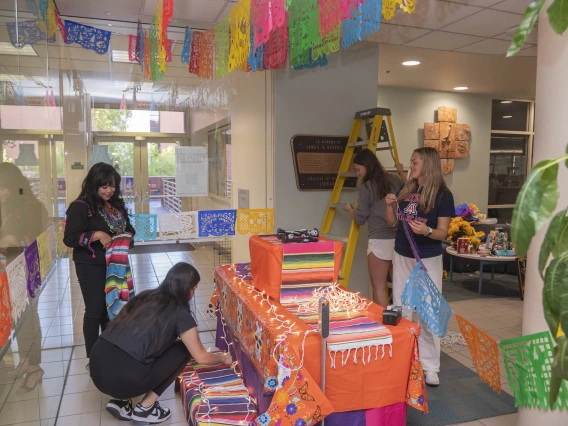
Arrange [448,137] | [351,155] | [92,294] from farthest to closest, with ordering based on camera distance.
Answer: [448,137] → [351,155] → [92,294]

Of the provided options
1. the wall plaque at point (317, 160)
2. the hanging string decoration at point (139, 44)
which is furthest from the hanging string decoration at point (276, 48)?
the hanging string decoration at point (139, 44)

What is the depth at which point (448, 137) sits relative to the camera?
8086 mm

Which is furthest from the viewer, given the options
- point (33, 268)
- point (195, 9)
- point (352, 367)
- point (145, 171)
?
point (145, 171)

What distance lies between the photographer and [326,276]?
2582mm

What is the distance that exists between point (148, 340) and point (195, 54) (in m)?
2.50

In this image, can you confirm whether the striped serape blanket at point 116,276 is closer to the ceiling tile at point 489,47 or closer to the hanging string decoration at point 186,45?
the hanging string decoration at point 186,45

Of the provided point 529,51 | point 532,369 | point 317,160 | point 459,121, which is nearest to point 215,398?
point 532,369

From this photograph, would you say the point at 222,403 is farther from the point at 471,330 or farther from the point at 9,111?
the point at 9,111

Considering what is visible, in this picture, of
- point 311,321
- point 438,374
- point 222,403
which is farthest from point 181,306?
point 438,374

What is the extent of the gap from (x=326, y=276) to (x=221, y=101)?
7.92 ft

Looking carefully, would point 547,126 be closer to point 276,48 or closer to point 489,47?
point 276,48

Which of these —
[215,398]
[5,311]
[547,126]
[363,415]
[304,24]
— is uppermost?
[304,24]

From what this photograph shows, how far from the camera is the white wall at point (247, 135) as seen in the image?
14.0ft

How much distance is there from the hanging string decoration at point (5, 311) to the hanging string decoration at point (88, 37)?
279 centimetres
